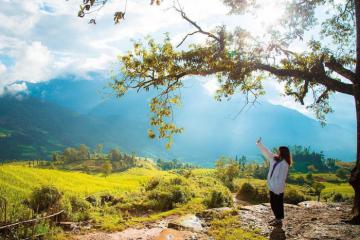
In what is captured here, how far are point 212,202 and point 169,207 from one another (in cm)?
339

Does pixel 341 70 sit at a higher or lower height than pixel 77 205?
higher

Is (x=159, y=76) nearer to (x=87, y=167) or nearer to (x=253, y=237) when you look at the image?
(x=253, y=237)

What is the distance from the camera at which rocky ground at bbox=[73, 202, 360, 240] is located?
14055 millimetres

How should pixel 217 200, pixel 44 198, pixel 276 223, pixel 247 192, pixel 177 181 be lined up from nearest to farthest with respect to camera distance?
1. pixel 276 223
2. pixel 44 198
3. pixel 217 200
4. pixel 177 181
5. pixel 247 192

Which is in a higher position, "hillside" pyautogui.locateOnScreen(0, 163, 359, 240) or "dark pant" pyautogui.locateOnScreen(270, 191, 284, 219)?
"dark pant" pyautogui.locateOnScreen(270, 191, 284, 219)

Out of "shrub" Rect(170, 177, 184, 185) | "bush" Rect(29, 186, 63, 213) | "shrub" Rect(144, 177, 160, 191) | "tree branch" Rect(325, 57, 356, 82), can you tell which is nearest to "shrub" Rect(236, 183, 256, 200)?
"shrub" Rect(170, 177, 184, 185)

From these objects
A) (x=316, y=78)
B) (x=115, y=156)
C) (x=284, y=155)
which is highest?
(x=115, y=156)

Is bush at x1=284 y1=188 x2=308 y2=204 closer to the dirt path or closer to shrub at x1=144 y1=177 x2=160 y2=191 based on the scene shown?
shrub at x1=144 y1=177 x2=160 y2=191

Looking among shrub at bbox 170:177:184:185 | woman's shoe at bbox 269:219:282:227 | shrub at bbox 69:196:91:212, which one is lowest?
woman's shoe at bbox 269:219:282:227

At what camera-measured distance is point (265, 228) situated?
15547 millimetres

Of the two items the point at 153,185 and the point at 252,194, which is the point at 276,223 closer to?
the point at 153,185

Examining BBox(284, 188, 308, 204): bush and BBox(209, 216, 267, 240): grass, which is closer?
BBox(209, 216, 267, 240): grass

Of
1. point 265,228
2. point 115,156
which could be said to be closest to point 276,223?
point 265,228

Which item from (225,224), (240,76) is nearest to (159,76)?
(240,76)
